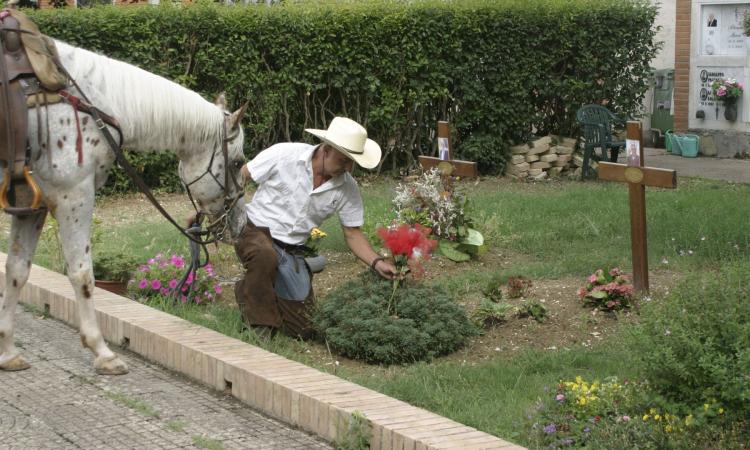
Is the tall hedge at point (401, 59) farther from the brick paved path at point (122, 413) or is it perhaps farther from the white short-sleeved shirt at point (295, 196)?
the brick paved path at point (122, 413)

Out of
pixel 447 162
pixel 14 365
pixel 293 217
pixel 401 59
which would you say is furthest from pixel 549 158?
pixel 14 365

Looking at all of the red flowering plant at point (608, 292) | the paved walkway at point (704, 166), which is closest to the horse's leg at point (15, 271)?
the red flowering plant at point (608, 292)

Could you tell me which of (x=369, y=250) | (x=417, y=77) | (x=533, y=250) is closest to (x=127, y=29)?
(x=417, y=77)

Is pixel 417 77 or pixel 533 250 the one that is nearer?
pixel 533 250

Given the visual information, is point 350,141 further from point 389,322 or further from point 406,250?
point 389,322

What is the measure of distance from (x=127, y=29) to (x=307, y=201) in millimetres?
6818

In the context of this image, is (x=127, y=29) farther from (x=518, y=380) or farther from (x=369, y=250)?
(x=518, y=380)

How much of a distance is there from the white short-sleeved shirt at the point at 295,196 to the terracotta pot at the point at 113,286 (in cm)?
142

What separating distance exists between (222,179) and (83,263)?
98 centimetres

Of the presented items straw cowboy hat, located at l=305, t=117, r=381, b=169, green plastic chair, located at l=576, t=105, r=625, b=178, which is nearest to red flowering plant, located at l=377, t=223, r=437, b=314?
straw cowboy hat, located at l=305, t=117, r=381, b=169

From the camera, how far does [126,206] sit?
13.1 metres

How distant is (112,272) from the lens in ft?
26.5

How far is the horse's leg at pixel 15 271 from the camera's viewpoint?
6441mm

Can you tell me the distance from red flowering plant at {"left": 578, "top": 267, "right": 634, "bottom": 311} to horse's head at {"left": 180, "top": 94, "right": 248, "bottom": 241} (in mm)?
2300
